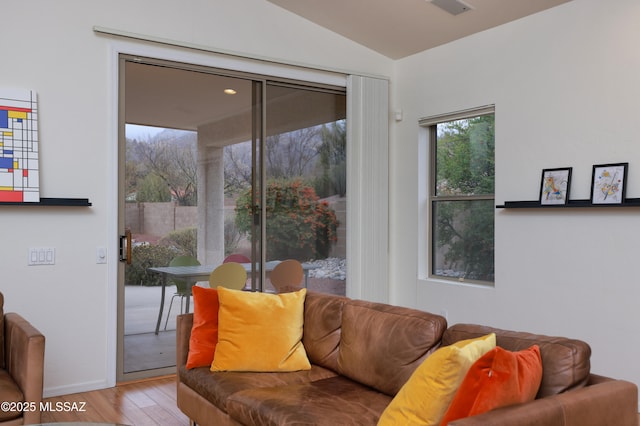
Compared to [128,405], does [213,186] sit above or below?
A: above

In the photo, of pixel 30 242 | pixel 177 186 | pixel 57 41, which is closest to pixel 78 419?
pixel 30 242

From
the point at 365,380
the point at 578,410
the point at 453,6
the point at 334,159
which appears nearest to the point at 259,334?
the point at 365,380

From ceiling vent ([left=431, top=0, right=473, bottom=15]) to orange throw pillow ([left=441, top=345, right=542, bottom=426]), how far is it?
3.24 metres

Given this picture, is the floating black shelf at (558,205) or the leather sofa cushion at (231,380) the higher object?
the floating black shelf at (558,205)

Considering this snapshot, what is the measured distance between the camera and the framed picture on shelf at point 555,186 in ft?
13.4

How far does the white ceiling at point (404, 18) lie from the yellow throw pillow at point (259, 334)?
2681 millimetres

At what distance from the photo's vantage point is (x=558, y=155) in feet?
13.7

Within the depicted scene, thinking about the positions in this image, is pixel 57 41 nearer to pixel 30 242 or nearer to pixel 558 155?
pixel 30 242

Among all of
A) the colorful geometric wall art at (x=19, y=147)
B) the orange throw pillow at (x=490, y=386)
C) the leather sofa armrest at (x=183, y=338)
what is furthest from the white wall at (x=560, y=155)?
A: the colorful geometric wall art at (x=19, y=147)

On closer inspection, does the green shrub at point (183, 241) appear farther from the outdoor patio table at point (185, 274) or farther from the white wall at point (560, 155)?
the white wall at point (560, 155)

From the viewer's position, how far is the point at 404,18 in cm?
477

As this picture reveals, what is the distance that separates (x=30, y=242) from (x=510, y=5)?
381cm

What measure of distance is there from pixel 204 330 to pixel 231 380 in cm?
A: 41

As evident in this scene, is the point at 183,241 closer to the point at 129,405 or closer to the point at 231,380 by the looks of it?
the point at 129,405
